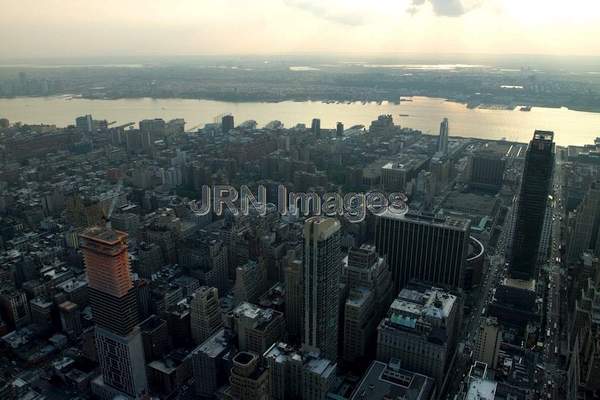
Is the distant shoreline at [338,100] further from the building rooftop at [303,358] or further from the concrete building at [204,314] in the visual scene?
the building rooftop at [303,358]

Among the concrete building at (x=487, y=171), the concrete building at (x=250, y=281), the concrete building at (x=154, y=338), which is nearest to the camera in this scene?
the concrete building at (x=154, y=338)

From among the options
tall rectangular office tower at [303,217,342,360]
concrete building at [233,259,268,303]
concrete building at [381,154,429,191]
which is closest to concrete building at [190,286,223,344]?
concrete building at [233,259,268,303]

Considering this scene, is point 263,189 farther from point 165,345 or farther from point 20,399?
point 20,399

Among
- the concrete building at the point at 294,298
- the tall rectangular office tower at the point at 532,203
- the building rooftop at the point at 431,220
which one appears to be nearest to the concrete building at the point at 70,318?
the concrete building at the point at 294,298

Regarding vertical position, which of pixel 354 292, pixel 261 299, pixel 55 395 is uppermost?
pixel 354 292

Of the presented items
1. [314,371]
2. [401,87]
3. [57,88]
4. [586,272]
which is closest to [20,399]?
[314,371]

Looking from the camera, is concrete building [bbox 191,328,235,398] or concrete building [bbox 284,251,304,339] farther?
concrete building [bbox 284,251,304,339]

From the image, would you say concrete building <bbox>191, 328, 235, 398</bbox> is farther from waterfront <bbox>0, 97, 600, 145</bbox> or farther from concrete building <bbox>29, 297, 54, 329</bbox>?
waterfront <bbox>0, 97, 600, 145</bbox>
